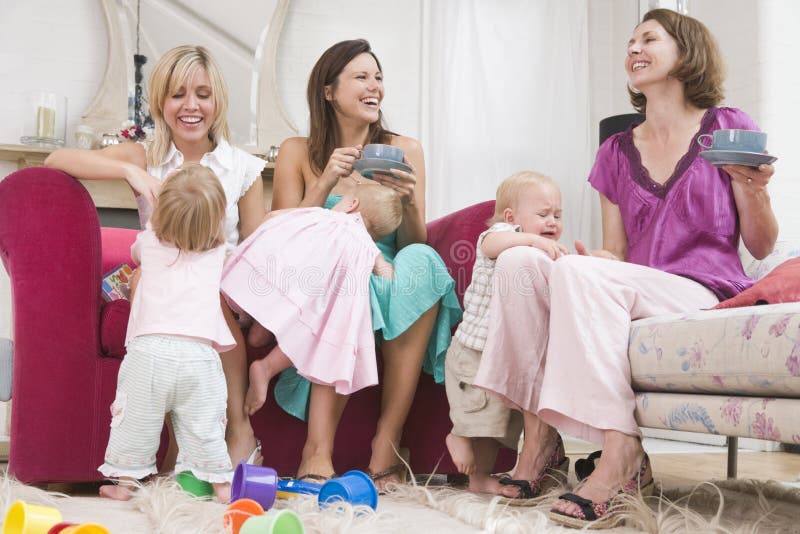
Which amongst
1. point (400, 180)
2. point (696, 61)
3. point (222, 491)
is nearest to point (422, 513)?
point (222, 491)

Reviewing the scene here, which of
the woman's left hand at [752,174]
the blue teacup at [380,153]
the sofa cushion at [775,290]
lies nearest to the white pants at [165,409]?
the blue teacup at [380,153]

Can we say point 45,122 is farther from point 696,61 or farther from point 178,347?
point 696,61

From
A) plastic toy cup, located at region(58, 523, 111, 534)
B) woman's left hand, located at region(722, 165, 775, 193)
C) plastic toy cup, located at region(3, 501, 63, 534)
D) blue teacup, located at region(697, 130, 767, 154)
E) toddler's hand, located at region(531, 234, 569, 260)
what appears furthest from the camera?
toddler's hand, located at region(531, 234, 569, 260)

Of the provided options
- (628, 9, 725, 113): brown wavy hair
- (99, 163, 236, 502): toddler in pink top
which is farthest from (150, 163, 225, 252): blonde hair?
(628, 9, 725, 113): brown wavy hair

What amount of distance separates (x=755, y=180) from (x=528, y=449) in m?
0.76

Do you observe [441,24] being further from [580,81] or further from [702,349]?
[702,349]

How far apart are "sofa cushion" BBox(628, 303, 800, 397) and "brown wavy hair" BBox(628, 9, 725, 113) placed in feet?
2.58

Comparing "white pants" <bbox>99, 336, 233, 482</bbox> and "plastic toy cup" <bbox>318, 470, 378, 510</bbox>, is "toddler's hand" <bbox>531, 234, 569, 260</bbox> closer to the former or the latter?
"plastic toy cup" <bbox>318, 470, 378, 510</bbox>

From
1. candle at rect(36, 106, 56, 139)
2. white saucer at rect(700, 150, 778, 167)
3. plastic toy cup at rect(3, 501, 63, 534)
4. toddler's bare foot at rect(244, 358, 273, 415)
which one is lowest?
plastic toy cup at rect(3, 501, 63, 534)

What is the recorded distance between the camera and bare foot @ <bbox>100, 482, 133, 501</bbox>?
1.68 m

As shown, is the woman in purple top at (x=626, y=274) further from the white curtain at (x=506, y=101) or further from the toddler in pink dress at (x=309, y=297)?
the white curtain at (x=506, y=101)

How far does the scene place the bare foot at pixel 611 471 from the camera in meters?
1.49

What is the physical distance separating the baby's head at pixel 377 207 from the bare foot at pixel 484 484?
69cm

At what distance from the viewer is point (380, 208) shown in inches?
86.0
